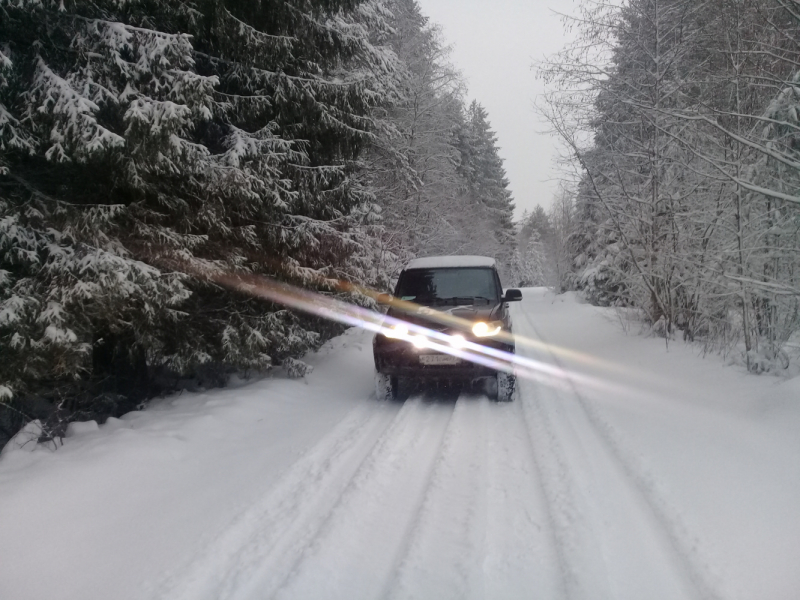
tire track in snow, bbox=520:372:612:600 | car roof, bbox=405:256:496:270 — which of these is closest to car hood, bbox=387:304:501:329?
car roof, bbox=405:256:496:270

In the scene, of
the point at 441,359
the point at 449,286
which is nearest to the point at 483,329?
the point at 441,359

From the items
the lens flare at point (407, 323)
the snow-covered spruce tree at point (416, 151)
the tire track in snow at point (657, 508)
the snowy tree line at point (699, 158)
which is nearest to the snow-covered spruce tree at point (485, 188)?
the snow-covered spruce tree at point (416, 151)

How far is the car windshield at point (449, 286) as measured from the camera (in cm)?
798

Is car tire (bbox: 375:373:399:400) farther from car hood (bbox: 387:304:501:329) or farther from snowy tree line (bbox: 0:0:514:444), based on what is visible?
snowy tree line (bbox: 0:0:514:444)

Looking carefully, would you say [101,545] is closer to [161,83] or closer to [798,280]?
[161,83]

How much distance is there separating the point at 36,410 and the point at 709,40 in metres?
10.6

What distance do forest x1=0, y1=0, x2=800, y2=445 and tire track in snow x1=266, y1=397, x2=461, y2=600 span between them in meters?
2.65

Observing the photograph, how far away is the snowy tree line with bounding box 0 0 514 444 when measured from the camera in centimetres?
457

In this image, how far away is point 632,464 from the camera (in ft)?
15.5

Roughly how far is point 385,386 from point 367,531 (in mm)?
3754

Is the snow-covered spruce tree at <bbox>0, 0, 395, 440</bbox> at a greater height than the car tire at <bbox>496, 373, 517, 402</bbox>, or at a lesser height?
greater

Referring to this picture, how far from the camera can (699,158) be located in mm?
7836

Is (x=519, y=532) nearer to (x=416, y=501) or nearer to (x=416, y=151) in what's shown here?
(x=416, y=501)

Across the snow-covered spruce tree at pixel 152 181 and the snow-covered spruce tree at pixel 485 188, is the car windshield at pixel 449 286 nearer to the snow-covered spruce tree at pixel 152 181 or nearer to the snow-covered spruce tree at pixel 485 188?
the snow-covered spruce tree at pixel 152 181
